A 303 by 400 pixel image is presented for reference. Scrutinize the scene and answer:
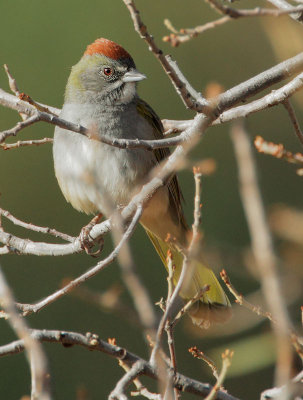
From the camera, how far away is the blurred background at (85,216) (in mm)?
6527

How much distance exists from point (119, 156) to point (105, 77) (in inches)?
31.9

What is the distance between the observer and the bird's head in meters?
5.30

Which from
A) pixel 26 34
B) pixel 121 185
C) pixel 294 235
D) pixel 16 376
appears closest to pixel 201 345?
pixel 16 376

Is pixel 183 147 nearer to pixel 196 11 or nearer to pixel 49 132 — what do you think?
pixel 49 132

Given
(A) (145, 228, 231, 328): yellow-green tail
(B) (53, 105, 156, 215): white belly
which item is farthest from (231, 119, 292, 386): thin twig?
(B) (53, 105, 156, 215): white belly

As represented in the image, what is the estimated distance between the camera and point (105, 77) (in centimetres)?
544

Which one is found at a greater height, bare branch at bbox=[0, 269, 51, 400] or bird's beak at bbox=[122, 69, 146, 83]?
bird's beak at bbox=[122, 69, 146, 83]

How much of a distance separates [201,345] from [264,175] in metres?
1.79

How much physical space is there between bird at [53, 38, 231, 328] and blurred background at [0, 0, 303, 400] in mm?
809

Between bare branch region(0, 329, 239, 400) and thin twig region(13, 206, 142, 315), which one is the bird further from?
bare branch region(0, 329, 239, 400)

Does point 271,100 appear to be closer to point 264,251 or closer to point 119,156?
point 119,156

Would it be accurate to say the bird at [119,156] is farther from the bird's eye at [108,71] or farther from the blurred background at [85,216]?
the blurred background at [85,216]

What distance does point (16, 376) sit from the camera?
633cm

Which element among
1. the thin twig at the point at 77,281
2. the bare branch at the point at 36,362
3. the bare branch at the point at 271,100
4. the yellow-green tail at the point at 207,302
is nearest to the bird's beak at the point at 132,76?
the yellow-green tail at the point at 207,302
